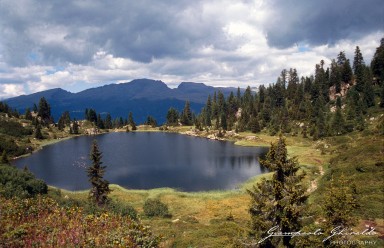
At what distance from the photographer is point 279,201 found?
21.3 metres

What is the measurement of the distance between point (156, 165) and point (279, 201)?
265ft

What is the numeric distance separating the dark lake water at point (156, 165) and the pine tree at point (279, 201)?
48504 mm

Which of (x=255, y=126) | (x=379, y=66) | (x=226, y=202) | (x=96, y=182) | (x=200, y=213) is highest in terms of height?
(x=379, y=66)

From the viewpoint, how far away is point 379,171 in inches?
1934

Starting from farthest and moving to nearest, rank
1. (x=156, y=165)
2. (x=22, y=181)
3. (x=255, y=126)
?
(x=255, y=126), (x=156, y=165), (x=22, y=181)

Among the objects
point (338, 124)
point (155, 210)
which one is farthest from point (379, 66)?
point (155, 210)

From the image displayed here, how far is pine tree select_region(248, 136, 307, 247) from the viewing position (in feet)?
69.6

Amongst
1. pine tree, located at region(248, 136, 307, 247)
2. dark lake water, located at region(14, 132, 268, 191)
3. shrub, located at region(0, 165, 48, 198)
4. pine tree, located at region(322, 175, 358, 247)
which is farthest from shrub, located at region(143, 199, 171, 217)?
pine tree, located at region(322, 175, 358, 247)

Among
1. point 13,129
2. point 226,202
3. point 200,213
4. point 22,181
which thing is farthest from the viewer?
point 13,129

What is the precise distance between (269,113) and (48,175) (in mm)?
131988

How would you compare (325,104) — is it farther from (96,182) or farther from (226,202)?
(96,182)

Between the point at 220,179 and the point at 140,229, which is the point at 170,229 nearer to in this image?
the point at 140,229

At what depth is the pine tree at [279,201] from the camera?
21.2m

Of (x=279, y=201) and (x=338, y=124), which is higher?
(x=279, y=201)
